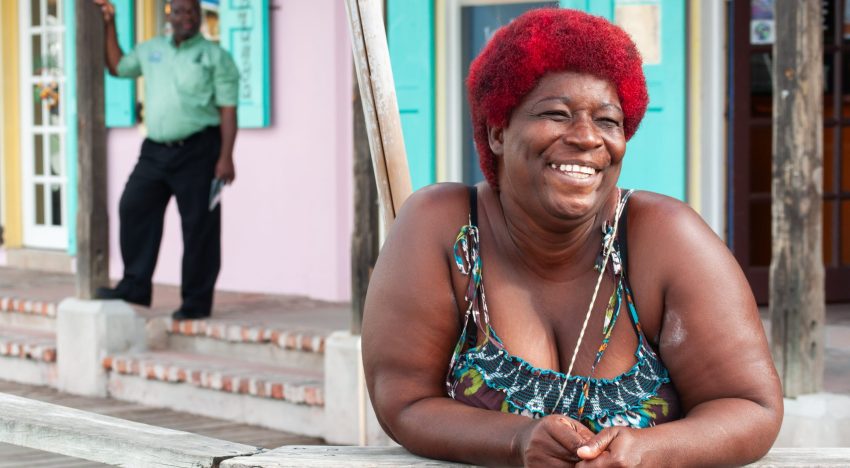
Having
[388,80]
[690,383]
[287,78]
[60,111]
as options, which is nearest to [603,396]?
[690,383]

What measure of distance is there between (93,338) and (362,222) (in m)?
2.15

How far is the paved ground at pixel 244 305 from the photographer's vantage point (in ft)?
25.3

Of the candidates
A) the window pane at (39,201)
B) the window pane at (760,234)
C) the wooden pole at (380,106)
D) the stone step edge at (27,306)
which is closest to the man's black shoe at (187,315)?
the stone step edge at (27,306)

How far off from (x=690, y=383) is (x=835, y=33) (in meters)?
5.86

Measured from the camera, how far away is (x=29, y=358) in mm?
8258

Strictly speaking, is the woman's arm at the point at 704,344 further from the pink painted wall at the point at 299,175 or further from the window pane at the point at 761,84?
the pink painted wall at the point at 299,175

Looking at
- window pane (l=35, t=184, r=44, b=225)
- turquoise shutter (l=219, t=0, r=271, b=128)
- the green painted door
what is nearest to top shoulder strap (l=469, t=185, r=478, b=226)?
the green painted door

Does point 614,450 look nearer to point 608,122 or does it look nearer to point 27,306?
point 608,122

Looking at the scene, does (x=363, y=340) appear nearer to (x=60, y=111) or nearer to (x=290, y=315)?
(x=290, y=315)

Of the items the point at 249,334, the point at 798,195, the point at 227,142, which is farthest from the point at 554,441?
the point at 227,142

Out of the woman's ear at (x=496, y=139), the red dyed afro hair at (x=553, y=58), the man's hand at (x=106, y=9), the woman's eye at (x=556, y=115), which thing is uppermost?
the man's hand at (x=106, y=9)

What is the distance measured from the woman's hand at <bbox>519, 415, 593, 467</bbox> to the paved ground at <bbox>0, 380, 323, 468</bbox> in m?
4.11

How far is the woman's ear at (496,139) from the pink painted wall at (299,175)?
244 inches

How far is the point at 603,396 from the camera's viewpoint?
8.00 ft
